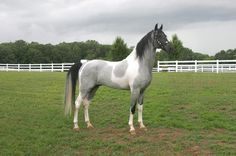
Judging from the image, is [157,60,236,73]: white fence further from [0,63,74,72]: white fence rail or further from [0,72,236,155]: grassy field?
[0,72,236,155]: grassy field

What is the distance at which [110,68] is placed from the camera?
9.29 metres

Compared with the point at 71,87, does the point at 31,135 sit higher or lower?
lower

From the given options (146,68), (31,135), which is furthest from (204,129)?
(31,135)

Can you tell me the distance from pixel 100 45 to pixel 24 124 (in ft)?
253

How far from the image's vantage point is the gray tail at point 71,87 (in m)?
9.81

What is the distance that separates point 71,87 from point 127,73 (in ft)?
6.31

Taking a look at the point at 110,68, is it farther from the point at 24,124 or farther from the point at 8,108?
the point at 8,108

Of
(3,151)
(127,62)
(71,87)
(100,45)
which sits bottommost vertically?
(3,151)

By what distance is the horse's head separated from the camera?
8648 millimetres

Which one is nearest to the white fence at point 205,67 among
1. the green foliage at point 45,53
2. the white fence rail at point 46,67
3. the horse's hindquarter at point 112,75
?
the white fence rail at point 46,67

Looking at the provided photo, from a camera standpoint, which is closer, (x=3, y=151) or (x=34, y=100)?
(x=3, y=151)

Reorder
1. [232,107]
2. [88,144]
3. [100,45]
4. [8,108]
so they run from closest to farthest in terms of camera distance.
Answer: [88,144], [232,107], [8,108], [100,45]

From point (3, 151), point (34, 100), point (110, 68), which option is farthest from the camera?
point (34, 100)

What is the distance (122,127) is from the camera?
9609mm
